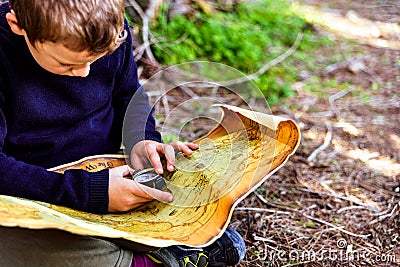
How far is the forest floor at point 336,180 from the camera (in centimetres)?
178

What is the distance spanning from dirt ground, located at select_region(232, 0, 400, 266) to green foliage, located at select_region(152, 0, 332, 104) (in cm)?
17

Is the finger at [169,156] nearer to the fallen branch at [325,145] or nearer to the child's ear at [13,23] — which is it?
the child's ear at [13,23]

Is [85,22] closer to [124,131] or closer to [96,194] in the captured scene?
[96,194]

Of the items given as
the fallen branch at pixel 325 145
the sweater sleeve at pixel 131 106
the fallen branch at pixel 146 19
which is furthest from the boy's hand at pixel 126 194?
the fallen branch at pixel 146 19

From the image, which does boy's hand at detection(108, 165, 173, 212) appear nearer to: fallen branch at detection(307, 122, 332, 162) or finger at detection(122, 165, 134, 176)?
finger at detection(122, 165, 134, 176)

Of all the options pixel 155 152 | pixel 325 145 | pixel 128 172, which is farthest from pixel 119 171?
pixel 325 145

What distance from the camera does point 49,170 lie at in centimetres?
146

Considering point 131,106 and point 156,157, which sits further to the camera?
point 131,106

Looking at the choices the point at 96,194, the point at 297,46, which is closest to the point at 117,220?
the point at 96,194

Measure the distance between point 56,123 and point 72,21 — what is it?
1.39 feet

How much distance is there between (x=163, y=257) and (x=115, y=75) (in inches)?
22.3

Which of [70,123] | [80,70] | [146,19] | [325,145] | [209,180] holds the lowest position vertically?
[325,145]

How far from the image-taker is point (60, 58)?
1257mm

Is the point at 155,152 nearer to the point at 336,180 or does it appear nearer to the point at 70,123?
the point at 70,123
